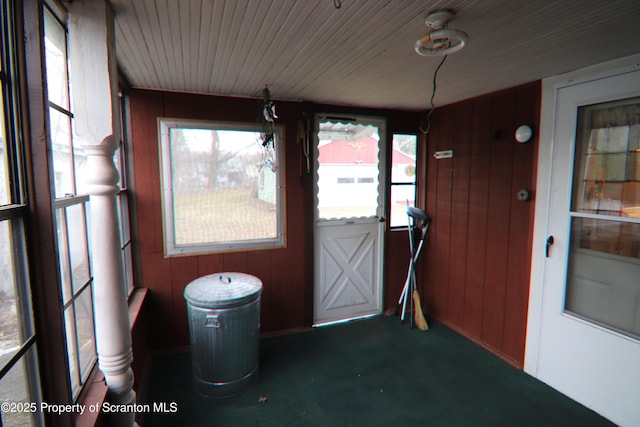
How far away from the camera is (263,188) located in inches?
131

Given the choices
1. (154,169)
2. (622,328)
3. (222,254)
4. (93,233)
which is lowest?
(622,328)

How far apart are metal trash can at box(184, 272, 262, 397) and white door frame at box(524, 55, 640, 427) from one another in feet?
7.59

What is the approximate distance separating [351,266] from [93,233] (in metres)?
2.82

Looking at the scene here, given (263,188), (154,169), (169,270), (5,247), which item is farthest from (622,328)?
(154,169)

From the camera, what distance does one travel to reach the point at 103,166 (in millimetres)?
1424

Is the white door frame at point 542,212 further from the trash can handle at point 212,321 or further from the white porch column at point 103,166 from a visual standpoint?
the white porch column at point 103,166

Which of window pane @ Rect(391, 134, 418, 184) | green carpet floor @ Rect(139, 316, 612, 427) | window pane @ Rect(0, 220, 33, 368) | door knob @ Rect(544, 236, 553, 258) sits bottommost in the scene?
green carpet floor @ Rect(139, 316, 612, 427)

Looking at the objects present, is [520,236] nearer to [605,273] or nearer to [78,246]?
[605,273]

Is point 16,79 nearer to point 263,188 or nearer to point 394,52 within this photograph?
point 394,52

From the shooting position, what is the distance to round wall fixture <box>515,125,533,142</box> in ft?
8.80

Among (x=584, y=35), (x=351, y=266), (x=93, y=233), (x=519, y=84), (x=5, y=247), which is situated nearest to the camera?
(x=5, y=247)

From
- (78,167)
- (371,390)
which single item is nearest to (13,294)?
(78,167)

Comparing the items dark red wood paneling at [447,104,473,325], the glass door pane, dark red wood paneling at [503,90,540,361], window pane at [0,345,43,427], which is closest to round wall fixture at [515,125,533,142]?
dark red wood paneling at [503,90,540,361]

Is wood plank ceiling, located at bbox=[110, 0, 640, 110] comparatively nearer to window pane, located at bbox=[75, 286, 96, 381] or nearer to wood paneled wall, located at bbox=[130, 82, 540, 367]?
wood paneled wall, located at bbox=[130, 82, 540, 367]
